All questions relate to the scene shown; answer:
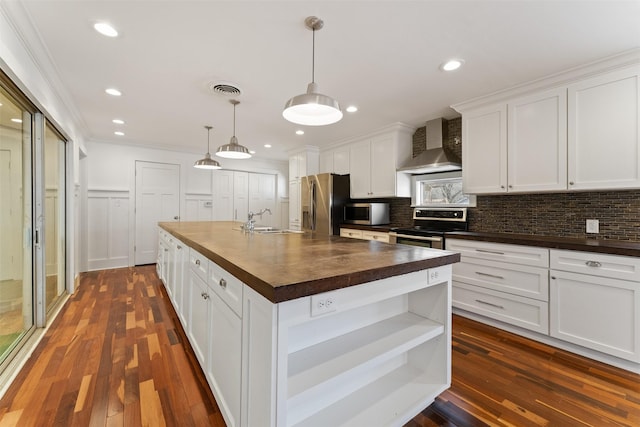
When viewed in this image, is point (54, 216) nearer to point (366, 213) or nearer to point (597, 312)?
point (366, 213)

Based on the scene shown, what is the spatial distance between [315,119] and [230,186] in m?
4.99

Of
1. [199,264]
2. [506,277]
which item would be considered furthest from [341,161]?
[199,264]

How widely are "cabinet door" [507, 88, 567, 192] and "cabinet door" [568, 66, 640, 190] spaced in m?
0.07

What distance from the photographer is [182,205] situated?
5.68m

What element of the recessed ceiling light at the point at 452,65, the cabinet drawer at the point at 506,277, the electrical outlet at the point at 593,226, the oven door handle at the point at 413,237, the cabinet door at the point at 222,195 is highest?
the recessed ceiling light at the point at 452,65

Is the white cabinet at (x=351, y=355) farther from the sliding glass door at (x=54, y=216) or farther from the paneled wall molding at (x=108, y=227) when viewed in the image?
the paneled wall molding at (x=108, y=227)

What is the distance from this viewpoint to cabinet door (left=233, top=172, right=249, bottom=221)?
21.0 feet

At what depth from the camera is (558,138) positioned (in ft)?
8.12

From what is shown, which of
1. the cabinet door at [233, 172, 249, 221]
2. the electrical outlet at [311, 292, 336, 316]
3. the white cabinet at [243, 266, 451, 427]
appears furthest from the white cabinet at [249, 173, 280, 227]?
the electrical outlet at [311, 292, 336, 316]

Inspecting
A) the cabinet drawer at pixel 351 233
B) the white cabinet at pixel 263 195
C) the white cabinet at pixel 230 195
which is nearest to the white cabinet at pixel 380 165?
the cabinet drawer at pixel 351 233

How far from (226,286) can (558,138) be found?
301 centimetres

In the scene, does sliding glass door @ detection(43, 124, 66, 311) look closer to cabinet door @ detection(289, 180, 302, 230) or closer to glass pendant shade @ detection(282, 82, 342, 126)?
glass pendant shade @ detection(282, 82, 342, 126)

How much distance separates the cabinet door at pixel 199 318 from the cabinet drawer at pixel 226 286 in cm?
14

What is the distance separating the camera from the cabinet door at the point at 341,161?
4.88 meters
